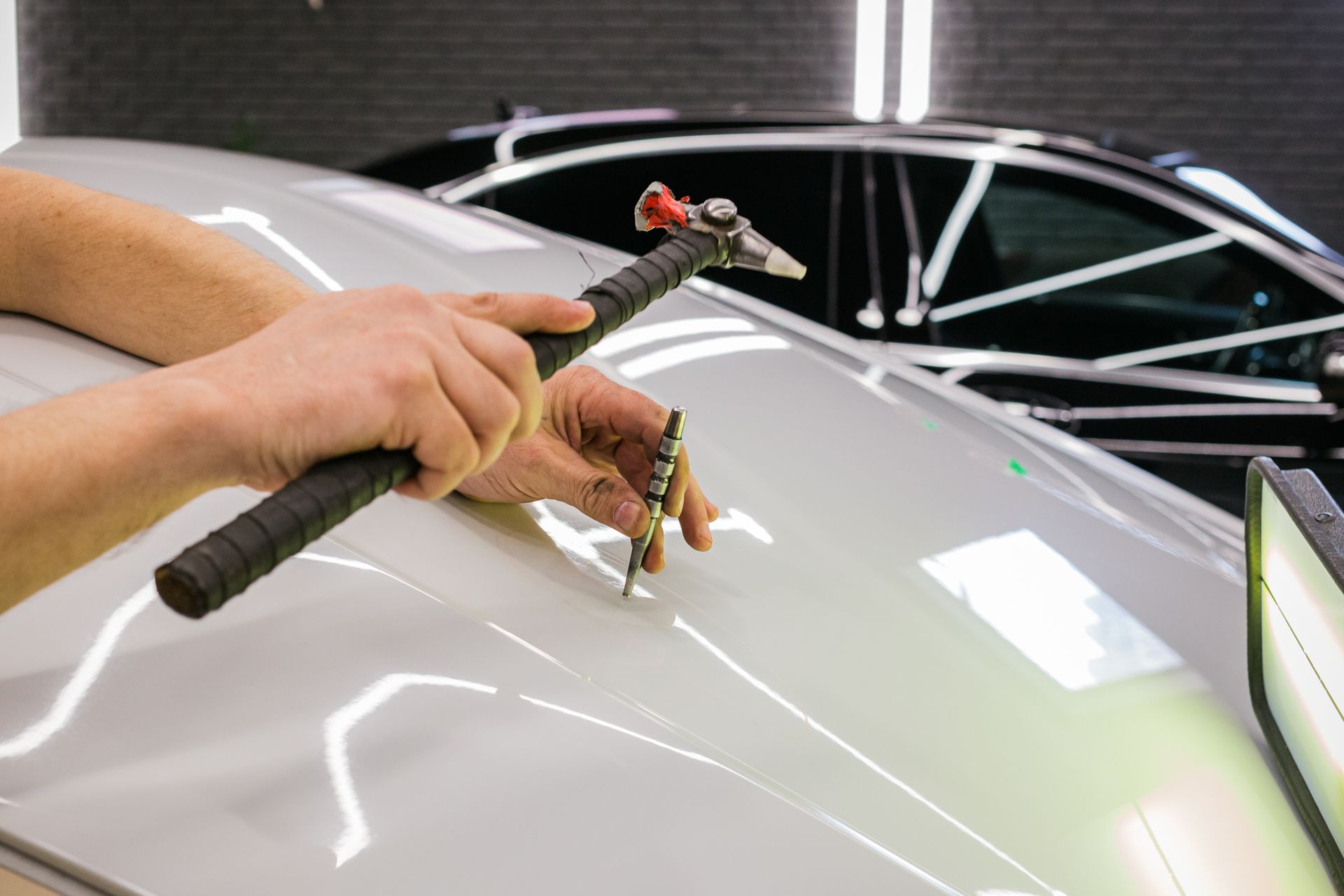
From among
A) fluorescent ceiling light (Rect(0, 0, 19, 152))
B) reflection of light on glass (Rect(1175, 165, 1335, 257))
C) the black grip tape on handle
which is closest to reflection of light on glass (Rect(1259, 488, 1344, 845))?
the black grip tape on handle

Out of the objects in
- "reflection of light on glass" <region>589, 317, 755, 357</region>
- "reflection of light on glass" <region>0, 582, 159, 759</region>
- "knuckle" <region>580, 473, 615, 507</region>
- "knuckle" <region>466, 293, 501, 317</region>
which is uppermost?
"knuckle" <region>466, 293, 501, 317</region>

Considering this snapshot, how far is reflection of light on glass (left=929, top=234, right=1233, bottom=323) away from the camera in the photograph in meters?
2.54

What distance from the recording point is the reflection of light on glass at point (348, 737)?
0.63 meters

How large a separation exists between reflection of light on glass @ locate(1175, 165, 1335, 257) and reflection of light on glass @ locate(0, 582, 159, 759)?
253 cm

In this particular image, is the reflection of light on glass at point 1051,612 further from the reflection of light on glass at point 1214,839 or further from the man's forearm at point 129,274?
the man's forearm at point 129,274

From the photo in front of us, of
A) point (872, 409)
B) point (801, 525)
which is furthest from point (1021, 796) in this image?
point (872, 409)

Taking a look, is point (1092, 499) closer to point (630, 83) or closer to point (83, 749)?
point (83, 749)

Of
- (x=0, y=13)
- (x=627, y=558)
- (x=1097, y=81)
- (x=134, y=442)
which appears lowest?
(x=627, y=558)

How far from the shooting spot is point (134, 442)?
62cm

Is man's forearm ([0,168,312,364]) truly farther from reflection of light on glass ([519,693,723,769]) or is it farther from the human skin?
reflection of light on glass ([519,693,723,769])

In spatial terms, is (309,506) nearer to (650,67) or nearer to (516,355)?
(516,355)

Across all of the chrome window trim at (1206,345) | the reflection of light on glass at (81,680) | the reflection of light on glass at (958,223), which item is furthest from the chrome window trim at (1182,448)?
the reflection of light on glass at (81,680)

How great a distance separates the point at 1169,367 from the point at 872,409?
5.17 ft

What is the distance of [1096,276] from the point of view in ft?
8.95
